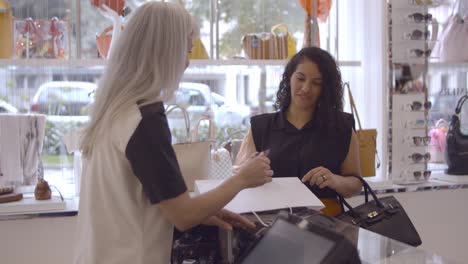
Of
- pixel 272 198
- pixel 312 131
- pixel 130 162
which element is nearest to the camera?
pixel 130 162

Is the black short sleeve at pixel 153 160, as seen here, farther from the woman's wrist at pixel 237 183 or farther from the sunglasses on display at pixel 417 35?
the sunglasses on display at pixel 417 35

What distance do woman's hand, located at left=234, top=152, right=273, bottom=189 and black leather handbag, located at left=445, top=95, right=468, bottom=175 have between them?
88.3 inches

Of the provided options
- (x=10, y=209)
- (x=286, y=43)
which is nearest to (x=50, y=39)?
(x=10, y=209)

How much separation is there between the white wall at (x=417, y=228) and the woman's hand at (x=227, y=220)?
1494 millimetres

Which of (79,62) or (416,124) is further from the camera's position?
(416,124)

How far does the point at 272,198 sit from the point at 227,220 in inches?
6.5

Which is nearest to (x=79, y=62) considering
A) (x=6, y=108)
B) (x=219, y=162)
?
(x=6, y=108)

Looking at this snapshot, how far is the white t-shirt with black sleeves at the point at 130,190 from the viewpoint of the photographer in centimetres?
113

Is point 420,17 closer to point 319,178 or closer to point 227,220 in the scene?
point 319,178

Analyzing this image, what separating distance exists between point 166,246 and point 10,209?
1.51m

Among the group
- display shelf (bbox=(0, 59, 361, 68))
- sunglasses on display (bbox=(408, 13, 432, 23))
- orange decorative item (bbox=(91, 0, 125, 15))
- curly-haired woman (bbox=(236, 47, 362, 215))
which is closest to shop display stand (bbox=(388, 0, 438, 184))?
sunglasses on display (bbox=(408, 13, 432, 23))

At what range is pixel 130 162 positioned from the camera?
1.14 m

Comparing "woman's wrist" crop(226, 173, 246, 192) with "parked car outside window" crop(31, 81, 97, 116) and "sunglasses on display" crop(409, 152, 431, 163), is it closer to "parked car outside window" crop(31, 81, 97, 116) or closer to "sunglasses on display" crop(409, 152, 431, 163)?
"parked car outside window" crop(31, 81, 97, 116)

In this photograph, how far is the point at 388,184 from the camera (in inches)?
120
